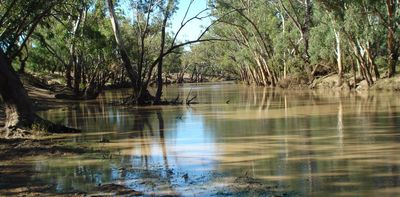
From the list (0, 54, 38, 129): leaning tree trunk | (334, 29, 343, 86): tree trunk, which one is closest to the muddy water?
(0, 54, 38, 129): leaning tree trunk

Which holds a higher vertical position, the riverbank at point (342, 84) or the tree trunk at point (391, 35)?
the tree trunk at point (391, 35)

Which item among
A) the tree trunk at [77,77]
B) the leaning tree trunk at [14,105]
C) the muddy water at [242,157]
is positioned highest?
the tree trunk at [77,77]

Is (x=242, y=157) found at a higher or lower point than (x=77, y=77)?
lower

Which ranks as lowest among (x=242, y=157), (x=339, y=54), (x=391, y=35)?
(x=242, y=157)

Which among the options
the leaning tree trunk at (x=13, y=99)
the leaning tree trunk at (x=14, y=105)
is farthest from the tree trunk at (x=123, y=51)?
the leaning tree trunk at (x=13, y=99)

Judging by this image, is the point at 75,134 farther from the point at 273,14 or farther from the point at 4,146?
the point at 273,14

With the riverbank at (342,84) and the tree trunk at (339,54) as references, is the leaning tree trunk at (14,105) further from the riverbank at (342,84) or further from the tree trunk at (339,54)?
the tree trunk at (339,54)

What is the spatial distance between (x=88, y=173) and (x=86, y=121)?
10.7 m

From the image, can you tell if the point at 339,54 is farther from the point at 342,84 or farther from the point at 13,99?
the point at 13,99

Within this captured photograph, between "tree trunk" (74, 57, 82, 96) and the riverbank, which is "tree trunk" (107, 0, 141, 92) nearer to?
"tree trunk" (74, 57, 82, 96)

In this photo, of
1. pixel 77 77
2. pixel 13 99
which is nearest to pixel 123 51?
pixel 77 77

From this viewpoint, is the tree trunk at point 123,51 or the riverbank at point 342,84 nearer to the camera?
the tree trunk at point 123,51

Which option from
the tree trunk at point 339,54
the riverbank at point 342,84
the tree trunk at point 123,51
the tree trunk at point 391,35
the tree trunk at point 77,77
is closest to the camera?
the tree trunk at point 123,51

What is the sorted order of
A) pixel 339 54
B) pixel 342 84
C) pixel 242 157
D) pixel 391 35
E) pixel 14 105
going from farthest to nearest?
pixel 342 84 → pixel 339 54 → pixel 391 35 → pixel 14 105 → pixel 242 157
